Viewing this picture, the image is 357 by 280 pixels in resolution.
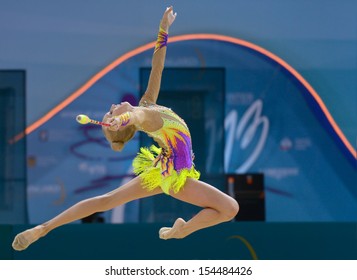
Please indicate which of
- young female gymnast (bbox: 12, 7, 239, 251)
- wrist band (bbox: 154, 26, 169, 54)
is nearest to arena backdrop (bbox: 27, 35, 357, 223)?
wrist band (bbox: 154, 26, 169, 54)

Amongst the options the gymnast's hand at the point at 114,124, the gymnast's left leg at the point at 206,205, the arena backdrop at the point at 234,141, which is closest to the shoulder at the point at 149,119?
the gymnast's hand at the point at 114,124

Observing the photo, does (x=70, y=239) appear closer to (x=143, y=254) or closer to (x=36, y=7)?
(x=143, y=254)

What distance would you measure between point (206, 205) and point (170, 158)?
16.2 inches

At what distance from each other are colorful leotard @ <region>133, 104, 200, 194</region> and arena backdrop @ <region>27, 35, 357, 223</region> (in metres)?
3.74

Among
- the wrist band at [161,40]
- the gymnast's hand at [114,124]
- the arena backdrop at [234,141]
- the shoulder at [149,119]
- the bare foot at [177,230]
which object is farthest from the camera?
the arena backdrop at [234,141]

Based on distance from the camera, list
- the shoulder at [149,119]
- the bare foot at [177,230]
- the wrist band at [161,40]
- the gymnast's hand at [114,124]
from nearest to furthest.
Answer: the gymnast's hand at [114,124] → the shoulder at [149,119] → the bare foot at [177,230] → the wrist band at [161,40]

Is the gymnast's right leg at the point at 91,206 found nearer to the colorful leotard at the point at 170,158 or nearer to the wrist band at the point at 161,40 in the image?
the colorful leotard at the point at 170,158

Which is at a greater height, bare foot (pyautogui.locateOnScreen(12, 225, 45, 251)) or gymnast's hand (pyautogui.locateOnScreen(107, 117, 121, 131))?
gymnast's hand (pyautogui.locateOnScreen(107, 117, 121, 131))

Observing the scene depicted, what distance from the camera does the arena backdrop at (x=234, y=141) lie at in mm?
9562

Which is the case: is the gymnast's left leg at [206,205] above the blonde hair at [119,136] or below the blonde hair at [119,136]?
below

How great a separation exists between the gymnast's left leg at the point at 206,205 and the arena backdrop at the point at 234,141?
385 cm

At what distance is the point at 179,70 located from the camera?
9.62 metres

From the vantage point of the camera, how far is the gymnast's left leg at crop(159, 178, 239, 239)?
5.62m

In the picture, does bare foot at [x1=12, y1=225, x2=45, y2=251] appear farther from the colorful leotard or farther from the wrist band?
the wrist band
